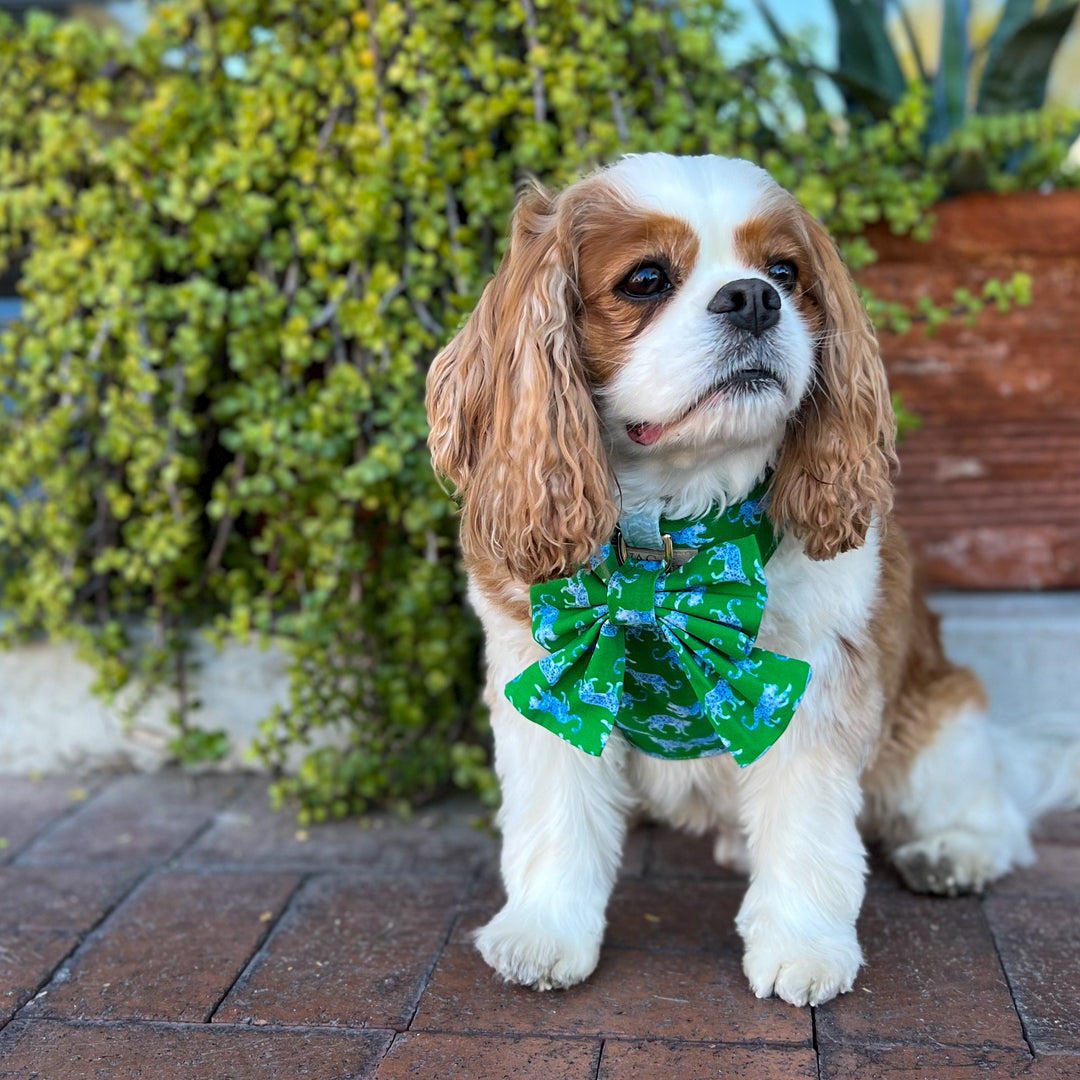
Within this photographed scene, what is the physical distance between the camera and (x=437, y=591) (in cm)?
313

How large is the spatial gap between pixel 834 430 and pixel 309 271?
160 cm

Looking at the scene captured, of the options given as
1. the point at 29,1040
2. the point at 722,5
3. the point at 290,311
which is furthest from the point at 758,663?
the point at 722,5

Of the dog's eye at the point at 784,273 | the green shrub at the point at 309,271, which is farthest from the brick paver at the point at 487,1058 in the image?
the dog's eye at the point at 784,273

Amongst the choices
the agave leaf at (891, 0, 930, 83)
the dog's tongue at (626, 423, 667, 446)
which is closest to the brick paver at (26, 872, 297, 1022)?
the dog's tongue at (626, 423, 667, 446)

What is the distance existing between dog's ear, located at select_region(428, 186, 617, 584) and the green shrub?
2.69 feet

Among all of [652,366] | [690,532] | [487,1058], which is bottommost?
[487,1058]

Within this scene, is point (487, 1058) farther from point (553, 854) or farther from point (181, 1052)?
point (181, 1052)

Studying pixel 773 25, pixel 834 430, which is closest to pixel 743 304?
pixel 834 430

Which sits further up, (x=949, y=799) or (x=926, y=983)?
(x=949, y=799)

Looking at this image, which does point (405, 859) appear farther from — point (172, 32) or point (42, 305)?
point (172, 32)

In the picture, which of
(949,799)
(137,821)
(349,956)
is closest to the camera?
(349,956)

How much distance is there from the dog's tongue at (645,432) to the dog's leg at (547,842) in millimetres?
453

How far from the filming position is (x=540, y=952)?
222 cm

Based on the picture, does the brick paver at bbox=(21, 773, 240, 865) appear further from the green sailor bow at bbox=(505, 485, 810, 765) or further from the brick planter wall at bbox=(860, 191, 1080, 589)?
the brick planter wall at bbox=(860, 191, 1080, 589)
